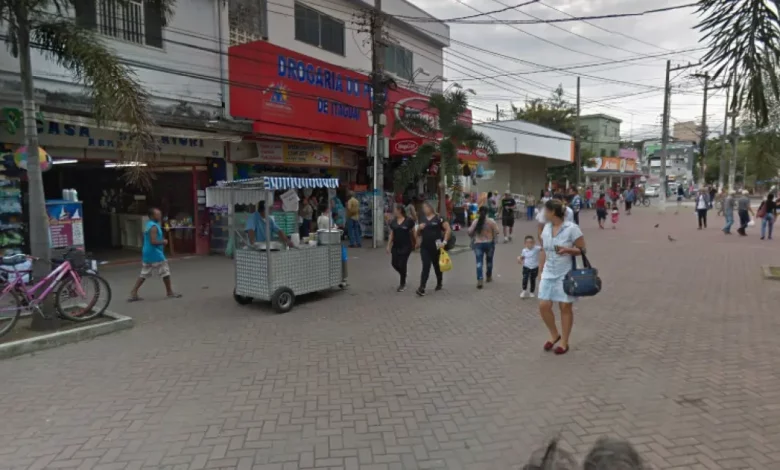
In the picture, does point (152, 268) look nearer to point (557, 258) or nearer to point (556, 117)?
point (557, 258)

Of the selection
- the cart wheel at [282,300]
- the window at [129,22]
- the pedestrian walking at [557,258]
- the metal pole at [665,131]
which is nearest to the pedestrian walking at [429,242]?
the cart wheel at [282,300]

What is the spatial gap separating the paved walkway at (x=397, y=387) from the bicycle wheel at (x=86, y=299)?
552 millimetres

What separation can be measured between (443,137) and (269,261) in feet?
33.0

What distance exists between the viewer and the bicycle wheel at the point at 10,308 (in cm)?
607

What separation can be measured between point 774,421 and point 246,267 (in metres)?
6.60

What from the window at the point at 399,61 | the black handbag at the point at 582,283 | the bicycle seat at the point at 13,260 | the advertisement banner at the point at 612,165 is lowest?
the black handbag at the point at 582,283

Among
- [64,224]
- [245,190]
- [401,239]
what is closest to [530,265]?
[401,239]

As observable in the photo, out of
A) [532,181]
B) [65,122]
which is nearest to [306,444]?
[65,122]

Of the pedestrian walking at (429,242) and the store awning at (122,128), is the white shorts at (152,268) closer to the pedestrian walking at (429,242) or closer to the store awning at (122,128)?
the store awning at (122,128)

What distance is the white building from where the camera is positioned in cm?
1543

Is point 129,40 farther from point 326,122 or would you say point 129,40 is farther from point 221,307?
point 221,307

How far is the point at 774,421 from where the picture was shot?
400cm

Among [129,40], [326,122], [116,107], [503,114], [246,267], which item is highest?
[503,114]

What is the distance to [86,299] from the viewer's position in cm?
710
